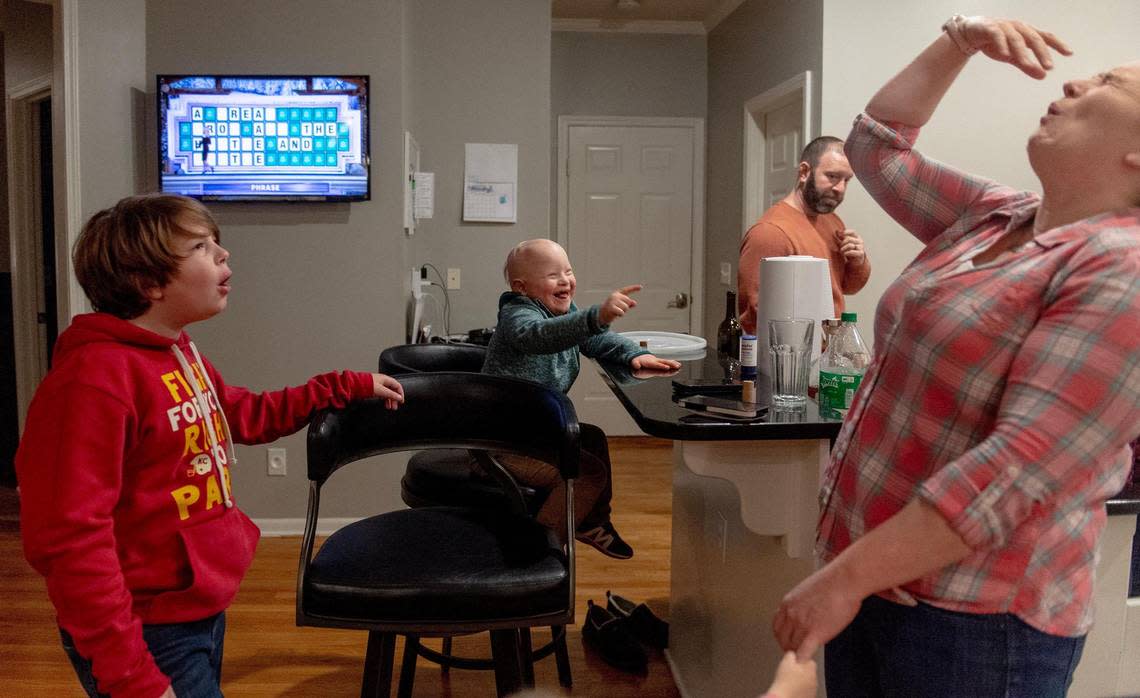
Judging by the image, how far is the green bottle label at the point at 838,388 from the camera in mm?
1758

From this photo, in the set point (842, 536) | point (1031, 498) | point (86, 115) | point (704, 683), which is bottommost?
point (704, 683)

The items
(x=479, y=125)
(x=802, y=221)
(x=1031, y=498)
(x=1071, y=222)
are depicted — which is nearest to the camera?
(x=1031, y=498)

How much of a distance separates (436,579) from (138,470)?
506 mm

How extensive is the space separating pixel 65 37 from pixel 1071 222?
12.8 ft

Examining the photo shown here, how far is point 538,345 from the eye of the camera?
2238 millimetres

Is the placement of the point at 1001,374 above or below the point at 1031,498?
above

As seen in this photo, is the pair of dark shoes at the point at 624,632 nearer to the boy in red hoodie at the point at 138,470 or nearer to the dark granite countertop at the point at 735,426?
the dark granite countertop at the point at 735,426

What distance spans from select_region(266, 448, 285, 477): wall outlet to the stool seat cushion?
240 centimetres

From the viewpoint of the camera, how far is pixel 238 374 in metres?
3.95

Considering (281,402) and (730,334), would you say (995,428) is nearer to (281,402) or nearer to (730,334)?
(281,402)

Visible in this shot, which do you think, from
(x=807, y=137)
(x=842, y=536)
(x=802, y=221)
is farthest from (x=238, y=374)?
(x=842, y=536)

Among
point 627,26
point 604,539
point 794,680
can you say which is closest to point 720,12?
point 627,26

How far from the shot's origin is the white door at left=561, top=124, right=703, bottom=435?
6.24 m

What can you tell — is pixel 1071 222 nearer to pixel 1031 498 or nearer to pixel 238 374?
pixel 1031 498
